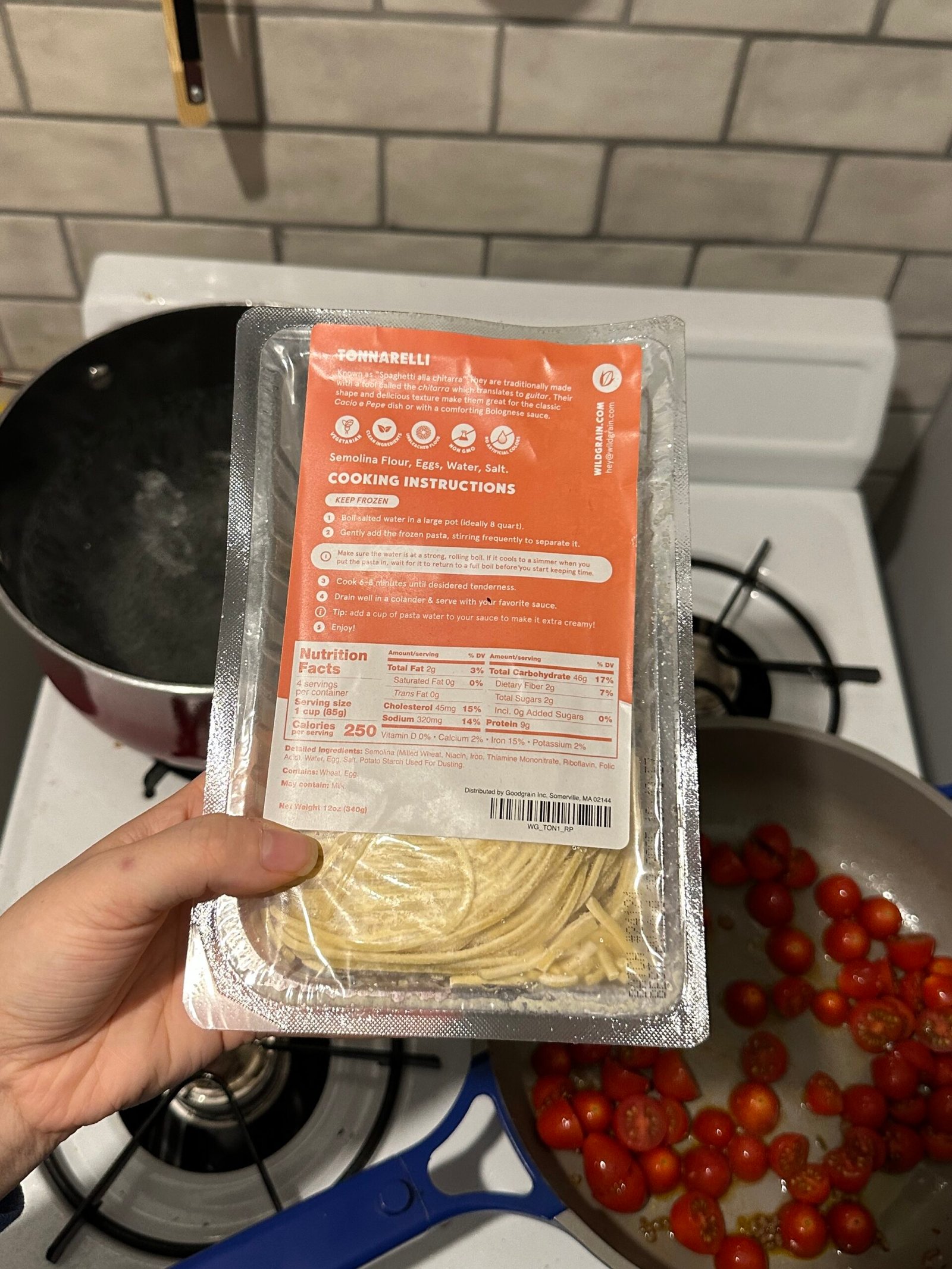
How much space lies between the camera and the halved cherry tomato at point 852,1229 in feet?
1.97

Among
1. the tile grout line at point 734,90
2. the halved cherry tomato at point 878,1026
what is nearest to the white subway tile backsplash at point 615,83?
the tile grout line at point 734,90

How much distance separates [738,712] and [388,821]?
1.31ft

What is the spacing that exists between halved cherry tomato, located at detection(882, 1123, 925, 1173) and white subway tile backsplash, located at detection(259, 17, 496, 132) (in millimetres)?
805

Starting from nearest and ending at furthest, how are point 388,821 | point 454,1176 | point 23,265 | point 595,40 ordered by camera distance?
1. point 388,821
2. point 454,1176
3. point 595,40
4. point 23,265

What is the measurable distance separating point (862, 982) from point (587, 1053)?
202 mm

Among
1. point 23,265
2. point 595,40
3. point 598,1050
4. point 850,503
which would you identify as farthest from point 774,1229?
point 23,265

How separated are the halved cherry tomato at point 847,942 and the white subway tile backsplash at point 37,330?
0.85 meters

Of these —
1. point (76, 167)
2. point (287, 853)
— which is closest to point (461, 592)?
point (287, 853)

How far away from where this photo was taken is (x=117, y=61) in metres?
0.75

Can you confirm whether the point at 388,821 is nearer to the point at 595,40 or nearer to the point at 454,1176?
the point at 454,1176

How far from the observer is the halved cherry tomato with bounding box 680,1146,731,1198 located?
61 cm

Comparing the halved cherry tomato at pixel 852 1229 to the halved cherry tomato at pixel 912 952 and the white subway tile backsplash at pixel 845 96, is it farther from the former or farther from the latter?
the white subway tile backsplash at pixel 845 96

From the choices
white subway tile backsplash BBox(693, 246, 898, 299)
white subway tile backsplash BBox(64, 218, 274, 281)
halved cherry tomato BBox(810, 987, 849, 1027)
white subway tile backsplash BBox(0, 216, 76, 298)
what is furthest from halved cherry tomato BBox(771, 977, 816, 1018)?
white subway tile backsplash BBox(0, 216, 76, 298)

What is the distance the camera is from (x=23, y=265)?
0.91 m
